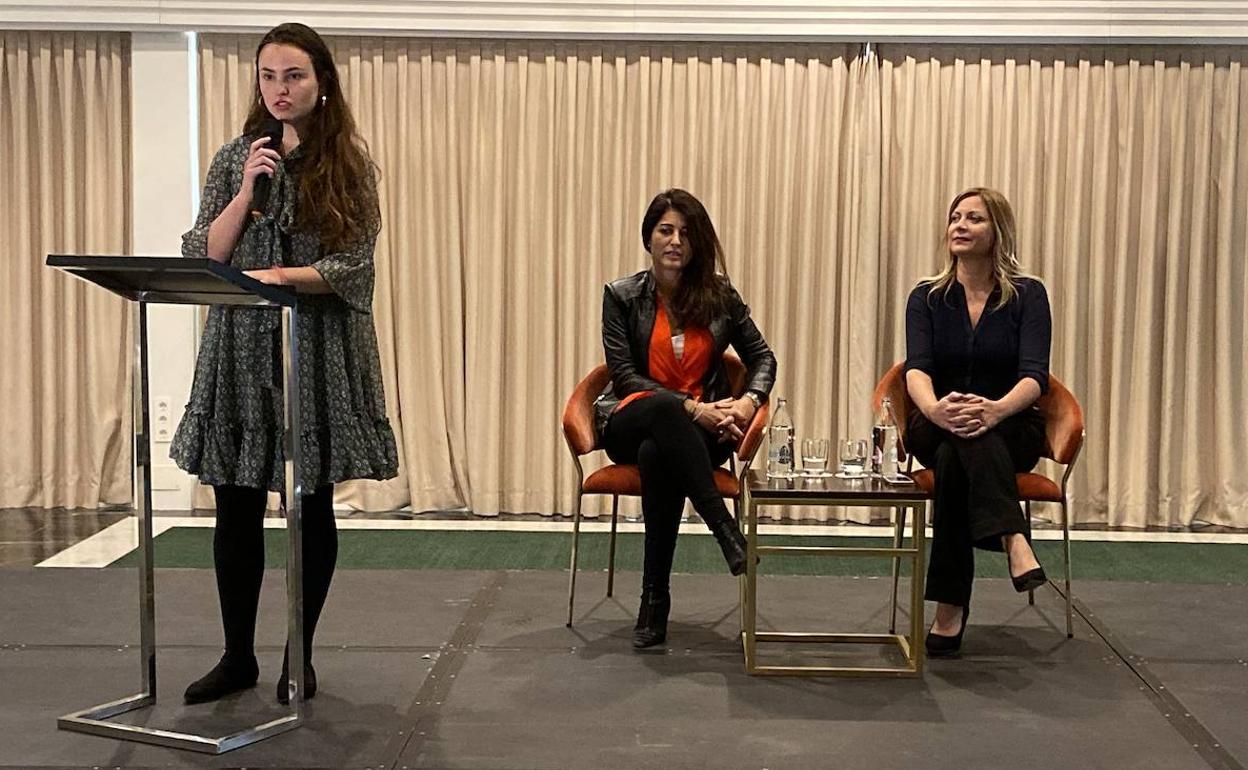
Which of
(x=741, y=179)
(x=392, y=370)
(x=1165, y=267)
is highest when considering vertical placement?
(x=741, y=179)

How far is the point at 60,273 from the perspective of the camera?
5.58 metres

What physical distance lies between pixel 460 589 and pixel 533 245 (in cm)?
185

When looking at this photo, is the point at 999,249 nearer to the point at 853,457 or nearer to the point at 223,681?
the point at 853,457

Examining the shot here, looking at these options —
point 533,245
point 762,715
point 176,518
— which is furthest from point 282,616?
point 533,245

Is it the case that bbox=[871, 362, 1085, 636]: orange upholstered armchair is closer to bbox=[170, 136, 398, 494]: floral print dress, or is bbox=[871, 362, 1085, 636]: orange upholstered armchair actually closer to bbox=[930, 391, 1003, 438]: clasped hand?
bbox=[930, 391, 1003, 438]: clasped hand

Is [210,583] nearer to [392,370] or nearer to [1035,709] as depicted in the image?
[392,370]

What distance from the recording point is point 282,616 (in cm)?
370

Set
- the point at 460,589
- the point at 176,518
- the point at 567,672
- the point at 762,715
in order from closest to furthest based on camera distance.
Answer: the point at 762,715 < the point at 567,672 < the point at 460,589 < the point at 176,518

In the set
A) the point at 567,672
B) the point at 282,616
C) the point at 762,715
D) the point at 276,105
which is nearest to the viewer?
the point at 276,105

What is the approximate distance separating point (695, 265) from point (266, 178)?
4.48 feet

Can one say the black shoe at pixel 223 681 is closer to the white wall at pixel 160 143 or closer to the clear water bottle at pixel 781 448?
the clear water bottle at pixel 781 448

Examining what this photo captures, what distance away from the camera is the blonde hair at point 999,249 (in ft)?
11.8

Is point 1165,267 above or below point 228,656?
above

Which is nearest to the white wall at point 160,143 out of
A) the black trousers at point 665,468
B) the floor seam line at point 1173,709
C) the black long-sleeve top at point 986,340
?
the black trousers at point 665,468
